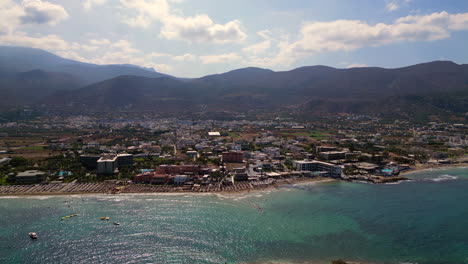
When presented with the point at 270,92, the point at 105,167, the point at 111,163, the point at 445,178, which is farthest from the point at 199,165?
the point at 270,92

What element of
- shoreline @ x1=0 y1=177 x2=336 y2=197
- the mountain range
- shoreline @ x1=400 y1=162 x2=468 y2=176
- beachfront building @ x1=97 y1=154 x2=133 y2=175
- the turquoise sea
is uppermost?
the mountain range

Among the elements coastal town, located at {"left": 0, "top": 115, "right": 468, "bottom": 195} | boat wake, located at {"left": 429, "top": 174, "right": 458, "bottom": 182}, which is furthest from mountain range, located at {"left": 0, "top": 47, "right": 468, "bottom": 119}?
boat wake, located at {"left": 429, "top": 174, "right": 458, "bottom": 182}

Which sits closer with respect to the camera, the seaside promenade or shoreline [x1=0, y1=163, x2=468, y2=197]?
shoreline [x1=0, y1=163, x2=468, y2=197]

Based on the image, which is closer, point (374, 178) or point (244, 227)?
point (244, 227)

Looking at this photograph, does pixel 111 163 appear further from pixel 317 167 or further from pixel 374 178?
pixel 374 178

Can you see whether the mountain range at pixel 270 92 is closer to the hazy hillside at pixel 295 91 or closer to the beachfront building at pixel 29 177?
the hazy hillside at pixel 295 91

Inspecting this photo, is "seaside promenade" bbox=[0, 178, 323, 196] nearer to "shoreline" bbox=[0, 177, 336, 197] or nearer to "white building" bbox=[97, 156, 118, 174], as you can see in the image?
"shoreline" bbox=[0, 177, 336, 197]
